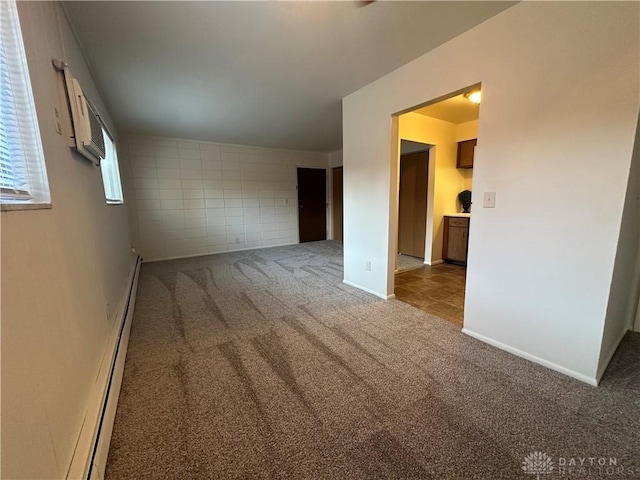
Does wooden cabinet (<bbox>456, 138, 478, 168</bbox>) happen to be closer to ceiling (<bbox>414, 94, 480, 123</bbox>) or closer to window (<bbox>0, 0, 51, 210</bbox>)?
ceiling (<bbox>414, 94, 480, 123</bbox>)

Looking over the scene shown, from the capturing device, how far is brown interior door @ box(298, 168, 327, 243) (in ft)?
21.3

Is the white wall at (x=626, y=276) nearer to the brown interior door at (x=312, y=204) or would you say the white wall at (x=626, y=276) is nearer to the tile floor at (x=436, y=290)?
the tile floor at (x=436, y=290)

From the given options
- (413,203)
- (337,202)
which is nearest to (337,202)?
(337,202)

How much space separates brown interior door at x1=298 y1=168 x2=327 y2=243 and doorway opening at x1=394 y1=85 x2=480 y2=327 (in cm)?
241

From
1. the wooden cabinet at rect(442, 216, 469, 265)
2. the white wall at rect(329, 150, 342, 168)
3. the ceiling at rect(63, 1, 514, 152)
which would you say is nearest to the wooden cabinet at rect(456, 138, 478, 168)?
the wooden cabinet at rect(442, 216, 469, 265)

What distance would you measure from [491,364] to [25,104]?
283 cm

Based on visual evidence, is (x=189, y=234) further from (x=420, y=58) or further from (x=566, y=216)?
(x=566, y=216)

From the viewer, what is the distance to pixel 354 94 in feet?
9.54

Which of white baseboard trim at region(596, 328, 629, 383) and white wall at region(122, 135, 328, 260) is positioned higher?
white wall at region(122, 135, 328, 260)

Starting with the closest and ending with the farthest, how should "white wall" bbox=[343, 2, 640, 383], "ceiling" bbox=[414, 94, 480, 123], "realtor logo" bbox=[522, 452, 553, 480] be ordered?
1. "realtor logo" bbox=[522, 452, 553, 480]
2. "white wall" bbox=[343, 2, 640, 383]
3. "ceiling" bbox=[414, 94, 480, 123]

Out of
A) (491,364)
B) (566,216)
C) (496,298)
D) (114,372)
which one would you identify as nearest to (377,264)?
(496,298)

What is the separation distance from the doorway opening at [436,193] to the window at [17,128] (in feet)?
10.5

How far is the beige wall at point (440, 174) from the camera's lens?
4062 mm

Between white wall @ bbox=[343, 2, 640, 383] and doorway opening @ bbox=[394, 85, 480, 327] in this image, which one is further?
doorway opening @ bbox=[394, 85, 480, 327]
